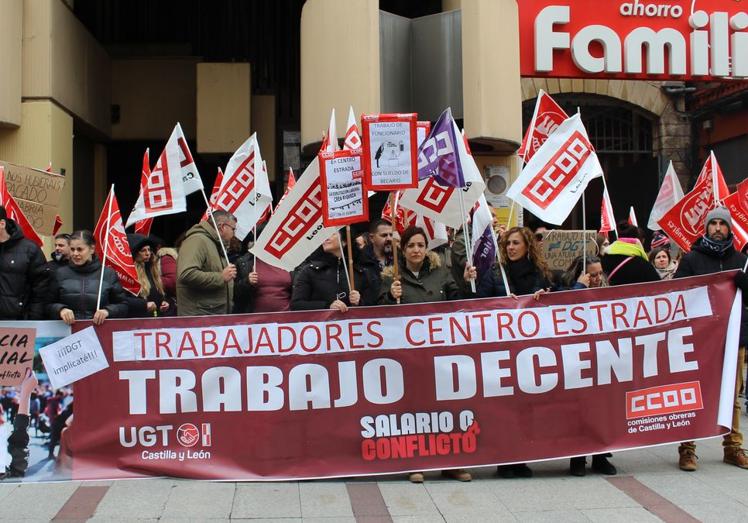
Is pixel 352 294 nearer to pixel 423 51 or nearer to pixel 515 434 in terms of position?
pixel 515 434

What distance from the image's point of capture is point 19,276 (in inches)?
269

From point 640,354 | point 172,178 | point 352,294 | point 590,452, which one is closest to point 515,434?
point 590,452

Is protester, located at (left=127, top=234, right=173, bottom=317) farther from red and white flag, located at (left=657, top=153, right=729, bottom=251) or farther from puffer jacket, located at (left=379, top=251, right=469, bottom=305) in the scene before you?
red and white flag, located at (left=657, top=153, right=729, bottom=251)

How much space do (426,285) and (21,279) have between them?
3.03 metres

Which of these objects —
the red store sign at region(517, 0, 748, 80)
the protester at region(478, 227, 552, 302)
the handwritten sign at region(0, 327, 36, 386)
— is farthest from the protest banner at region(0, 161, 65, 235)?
the red store sign at region(517, 0, 748, 80)

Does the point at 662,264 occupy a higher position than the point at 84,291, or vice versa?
the point at 662,264

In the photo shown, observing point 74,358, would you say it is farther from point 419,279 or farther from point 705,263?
point 705,263

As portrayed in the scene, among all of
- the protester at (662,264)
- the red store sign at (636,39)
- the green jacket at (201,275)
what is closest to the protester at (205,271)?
the green jacket at (201,275)

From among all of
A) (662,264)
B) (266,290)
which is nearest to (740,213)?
(662,264)

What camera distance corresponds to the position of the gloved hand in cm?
669

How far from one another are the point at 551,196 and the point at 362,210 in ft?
4.99

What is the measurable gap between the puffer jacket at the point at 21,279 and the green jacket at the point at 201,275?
1.08m

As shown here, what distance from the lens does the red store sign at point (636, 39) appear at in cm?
1464

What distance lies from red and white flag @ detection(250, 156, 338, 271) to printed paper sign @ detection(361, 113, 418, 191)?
431mm
